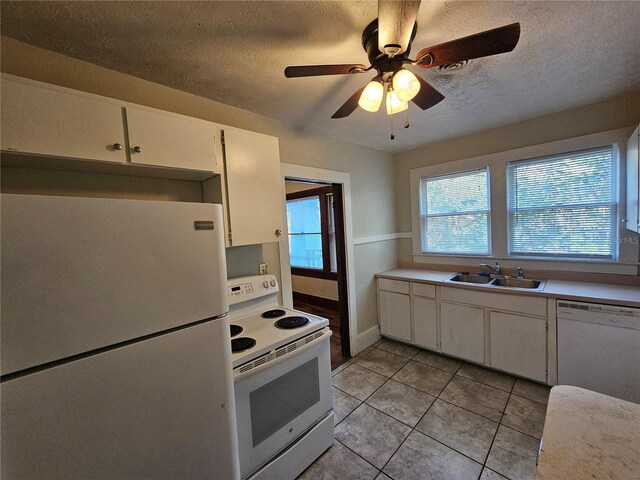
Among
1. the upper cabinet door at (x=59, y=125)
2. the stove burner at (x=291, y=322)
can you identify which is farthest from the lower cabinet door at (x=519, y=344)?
the upper cabinet door at (x=59, y=125)

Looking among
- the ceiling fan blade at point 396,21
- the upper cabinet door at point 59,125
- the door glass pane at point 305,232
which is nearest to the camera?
the ceiling fan blade at point 396,21

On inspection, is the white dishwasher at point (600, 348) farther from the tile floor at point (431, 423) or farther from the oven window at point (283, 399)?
the oven window at point (283, 399)

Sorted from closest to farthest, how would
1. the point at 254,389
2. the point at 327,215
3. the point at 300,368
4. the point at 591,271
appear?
the point at 254,389 < the point at 300,368 < the point at 591,271 < the point at 327,215

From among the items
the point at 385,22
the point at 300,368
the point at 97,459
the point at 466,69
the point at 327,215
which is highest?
the point at 466,69

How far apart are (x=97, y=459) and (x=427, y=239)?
3413 mm

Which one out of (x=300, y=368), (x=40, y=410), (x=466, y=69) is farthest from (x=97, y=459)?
(x=466, y=69)

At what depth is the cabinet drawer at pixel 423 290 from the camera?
9.23ft

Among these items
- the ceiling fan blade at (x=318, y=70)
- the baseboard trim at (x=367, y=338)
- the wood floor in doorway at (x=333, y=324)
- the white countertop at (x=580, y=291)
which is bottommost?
the wood floor in doorway at (x=333, y=324)

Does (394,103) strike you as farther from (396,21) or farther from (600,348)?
(600,348)

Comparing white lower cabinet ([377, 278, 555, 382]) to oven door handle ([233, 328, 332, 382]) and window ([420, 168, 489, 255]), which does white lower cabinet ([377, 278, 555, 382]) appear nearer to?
window ([420, 168, 489, 255])

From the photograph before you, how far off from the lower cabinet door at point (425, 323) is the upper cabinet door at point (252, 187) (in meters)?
1.89

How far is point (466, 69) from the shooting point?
64.7 inches

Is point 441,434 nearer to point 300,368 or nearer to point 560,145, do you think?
point 300,368

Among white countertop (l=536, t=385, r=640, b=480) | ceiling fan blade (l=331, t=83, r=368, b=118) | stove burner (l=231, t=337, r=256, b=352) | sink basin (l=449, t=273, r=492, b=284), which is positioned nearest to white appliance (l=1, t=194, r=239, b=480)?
stove burner (l=231, t=337, r=256, b=352)
